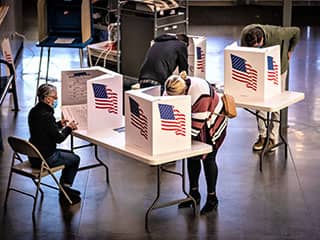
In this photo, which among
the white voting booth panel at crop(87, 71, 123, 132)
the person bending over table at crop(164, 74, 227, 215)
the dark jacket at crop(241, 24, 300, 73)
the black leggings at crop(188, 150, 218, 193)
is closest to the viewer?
the person bending over table at crop(164, 74, 227, 215)

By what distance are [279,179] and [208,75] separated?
151 inches

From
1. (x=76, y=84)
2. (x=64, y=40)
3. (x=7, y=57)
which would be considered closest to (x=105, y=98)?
(x=76, y=84)

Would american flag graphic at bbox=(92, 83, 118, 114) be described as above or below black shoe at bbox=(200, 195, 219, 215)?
above

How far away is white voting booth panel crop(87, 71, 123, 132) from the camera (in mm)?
6641

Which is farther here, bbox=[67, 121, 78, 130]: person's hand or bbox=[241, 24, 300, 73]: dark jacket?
bbox=[241, 24, 300, 73]: dark jacket

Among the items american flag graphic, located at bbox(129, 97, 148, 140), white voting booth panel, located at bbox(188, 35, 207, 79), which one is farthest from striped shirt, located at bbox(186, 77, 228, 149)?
white voting booth panel, located at bbox(188, 35, 207, 79)

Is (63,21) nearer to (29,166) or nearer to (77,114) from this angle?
(77,114)

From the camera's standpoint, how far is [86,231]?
6344 millimetres

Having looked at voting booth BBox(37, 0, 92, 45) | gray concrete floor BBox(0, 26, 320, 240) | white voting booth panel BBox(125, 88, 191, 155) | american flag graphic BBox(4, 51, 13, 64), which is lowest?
gray concrete floor BBox(0, 26, 320, 240)

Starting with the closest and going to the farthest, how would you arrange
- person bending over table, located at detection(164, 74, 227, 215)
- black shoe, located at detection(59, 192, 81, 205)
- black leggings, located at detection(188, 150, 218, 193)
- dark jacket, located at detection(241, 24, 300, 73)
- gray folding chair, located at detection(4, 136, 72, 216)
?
1. person bending over table, located at detection(164, 74, 227, 215)
2. gray folding chair, located at detection(4, 136, 72, 216)
3. black leggings, located at detection(188, 150, 218, 193)
4. black shoe, located at detection(59, 192, 81, 205)
5. dark jacket, located at detection(241, 24, 300, 73)

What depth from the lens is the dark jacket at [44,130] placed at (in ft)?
21.1

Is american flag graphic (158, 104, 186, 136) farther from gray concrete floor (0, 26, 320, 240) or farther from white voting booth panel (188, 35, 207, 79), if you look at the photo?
white voting booth panel (188, 35, 207, 79)

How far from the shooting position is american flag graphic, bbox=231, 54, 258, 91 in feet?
24.1

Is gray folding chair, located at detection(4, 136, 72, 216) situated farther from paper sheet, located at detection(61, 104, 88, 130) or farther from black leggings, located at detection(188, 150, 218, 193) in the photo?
black leggings, located at detection(188, 150, 218, 193)
